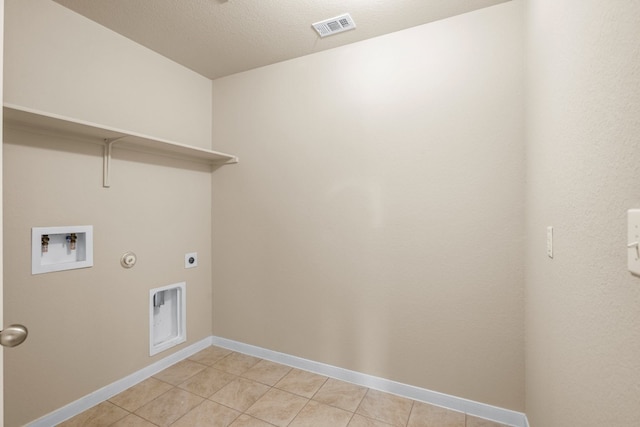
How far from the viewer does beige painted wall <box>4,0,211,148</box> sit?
1.68 metres

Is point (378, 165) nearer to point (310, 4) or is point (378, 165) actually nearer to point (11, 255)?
point (310, 4)

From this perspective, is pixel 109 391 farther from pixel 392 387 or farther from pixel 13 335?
pixel 392 387

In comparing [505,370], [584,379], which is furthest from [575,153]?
[505,370]

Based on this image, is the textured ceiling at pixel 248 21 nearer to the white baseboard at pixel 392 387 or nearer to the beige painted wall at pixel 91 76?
the beige painted wall at pixel 91 76

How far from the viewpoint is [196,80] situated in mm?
2744

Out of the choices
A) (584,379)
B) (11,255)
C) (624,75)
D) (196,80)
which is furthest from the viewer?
(196,80)

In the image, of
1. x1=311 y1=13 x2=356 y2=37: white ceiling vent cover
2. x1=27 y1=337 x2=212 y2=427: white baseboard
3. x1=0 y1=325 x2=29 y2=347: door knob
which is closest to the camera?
x1=0 y1=325 x2=29 y2=347: door knob

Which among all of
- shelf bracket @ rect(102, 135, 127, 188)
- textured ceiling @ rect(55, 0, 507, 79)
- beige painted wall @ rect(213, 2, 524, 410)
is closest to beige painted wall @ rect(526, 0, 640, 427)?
beige painted wall @ rect(213, 2, 524, 410)

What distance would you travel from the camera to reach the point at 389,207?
2.12 meters

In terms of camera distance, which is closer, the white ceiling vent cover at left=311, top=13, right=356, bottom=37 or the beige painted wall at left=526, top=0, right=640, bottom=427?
the beige painted wall at left=526, top=0, right=640, bottom=427

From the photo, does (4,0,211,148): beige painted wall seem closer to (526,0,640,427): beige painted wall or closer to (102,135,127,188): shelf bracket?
(102,135,127,188): shelf bracket

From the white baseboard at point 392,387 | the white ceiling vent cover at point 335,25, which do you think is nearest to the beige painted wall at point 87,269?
the white baseboard at point 392,387

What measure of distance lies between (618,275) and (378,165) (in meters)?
1.62

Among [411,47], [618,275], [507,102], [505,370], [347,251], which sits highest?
[411,47]
